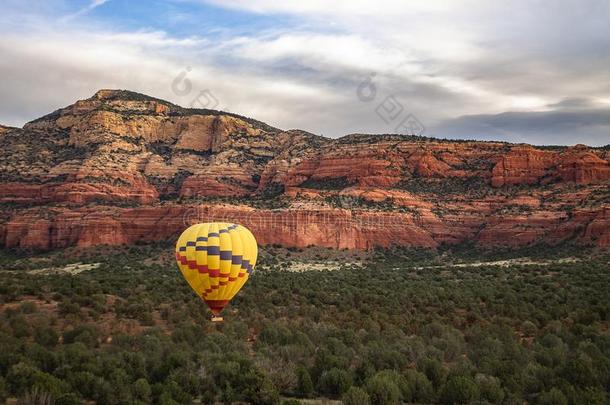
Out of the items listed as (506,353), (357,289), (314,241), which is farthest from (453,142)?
(506,353)

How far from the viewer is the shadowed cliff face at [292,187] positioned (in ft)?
246

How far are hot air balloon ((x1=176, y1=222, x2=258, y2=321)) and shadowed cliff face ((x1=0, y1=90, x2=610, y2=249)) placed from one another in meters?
43.6

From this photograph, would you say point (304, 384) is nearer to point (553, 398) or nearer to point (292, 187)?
point (553, 398)

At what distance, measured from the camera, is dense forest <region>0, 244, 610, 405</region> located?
1684 cm

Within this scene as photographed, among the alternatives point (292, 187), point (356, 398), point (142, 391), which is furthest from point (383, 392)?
point (292, 187)

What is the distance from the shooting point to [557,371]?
1883 centimetres

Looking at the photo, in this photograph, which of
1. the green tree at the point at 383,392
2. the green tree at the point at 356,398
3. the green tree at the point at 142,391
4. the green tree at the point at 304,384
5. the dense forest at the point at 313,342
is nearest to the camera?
the green tree at the point at 356,398

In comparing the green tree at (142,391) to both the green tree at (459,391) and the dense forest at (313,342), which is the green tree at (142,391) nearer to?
the dense forest at (313,342)

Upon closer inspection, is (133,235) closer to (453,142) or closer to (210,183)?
(210,183)

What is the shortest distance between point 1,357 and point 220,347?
756 centimetres

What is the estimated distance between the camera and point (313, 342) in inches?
968

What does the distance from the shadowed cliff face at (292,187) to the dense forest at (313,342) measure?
1147 inches

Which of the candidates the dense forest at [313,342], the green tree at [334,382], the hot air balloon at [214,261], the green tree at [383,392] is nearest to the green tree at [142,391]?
the dense forest at [313,342]

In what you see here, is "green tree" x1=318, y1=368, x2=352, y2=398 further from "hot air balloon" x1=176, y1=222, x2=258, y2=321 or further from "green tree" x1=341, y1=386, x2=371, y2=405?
"hot air balloon" x1=176, y1=222, x2=258, y2=321
